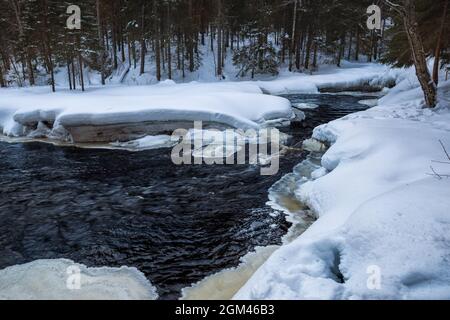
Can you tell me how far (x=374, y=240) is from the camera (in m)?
4.28

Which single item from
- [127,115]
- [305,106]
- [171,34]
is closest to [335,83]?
[305,106]

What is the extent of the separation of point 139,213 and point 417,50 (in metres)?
9.62

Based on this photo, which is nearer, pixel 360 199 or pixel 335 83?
pixel 360 199

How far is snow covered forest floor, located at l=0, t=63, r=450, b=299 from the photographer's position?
12.2 feet

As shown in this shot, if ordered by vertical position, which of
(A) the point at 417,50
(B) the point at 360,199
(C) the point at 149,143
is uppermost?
(A) the point at 417,50

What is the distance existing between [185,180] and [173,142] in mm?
3749

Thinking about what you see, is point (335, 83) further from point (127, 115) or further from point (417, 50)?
point (127, 115)

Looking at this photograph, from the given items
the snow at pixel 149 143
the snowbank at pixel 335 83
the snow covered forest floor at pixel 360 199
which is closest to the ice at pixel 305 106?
the snowbank at pixel 335 83

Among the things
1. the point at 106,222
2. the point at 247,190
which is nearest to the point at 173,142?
the point at 247,190

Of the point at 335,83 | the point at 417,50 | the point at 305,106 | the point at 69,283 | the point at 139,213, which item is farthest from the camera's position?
the point at 335,83

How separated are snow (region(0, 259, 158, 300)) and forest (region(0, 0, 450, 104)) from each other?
17.3 metres

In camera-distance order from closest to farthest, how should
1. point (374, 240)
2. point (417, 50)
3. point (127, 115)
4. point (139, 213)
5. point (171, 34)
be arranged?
point (374, 240)
point (139, 213)
point (417, 50)
point (127, 115)
point (171, 34)

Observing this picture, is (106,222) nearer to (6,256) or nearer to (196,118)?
(6,256)

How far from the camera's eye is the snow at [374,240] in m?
3.64
